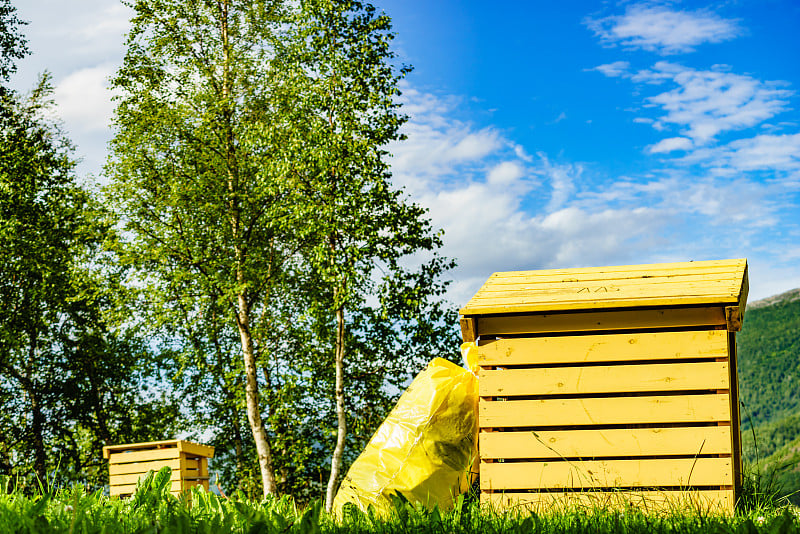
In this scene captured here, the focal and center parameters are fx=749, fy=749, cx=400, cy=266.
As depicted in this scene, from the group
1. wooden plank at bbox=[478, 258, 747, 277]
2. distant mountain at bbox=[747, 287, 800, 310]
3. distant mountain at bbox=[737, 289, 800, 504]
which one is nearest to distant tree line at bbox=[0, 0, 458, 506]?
wooden plank at bbox=[478, 258, 747, 277]

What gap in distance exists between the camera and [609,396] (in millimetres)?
5117

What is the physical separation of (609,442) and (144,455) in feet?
28.9

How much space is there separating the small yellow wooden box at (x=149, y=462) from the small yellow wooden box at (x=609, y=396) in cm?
748

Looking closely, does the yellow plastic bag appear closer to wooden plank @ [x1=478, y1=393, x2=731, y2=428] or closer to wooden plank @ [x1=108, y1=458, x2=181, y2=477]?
wooden plank @ [x1=478, y1=393, x2=731, y2=428]

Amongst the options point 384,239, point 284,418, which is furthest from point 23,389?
point 384,239

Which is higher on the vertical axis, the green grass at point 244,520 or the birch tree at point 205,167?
the birch tree at point 205,167

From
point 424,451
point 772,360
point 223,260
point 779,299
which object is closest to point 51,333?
point 223,260

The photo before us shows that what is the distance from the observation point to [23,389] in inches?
741

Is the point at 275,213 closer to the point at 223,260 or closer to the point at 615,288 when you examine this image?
the point at 223,260

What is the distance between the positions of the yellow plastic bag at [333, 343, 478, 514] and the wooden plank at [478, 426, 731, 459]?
0.36m

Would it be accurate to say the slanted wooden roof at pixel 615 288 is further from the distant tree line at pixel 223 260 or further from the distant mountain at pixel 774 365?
the distant mountain at pixel 774 365

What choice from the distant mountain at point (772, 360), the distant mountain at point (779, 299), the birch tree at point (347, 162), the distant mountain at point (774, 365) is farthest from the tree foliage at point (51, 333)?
the distant mountain at point (779, 299)

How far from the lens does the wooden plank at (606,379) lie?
4996 mm

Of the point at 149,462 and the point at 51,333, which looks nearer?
the point at 149,462
